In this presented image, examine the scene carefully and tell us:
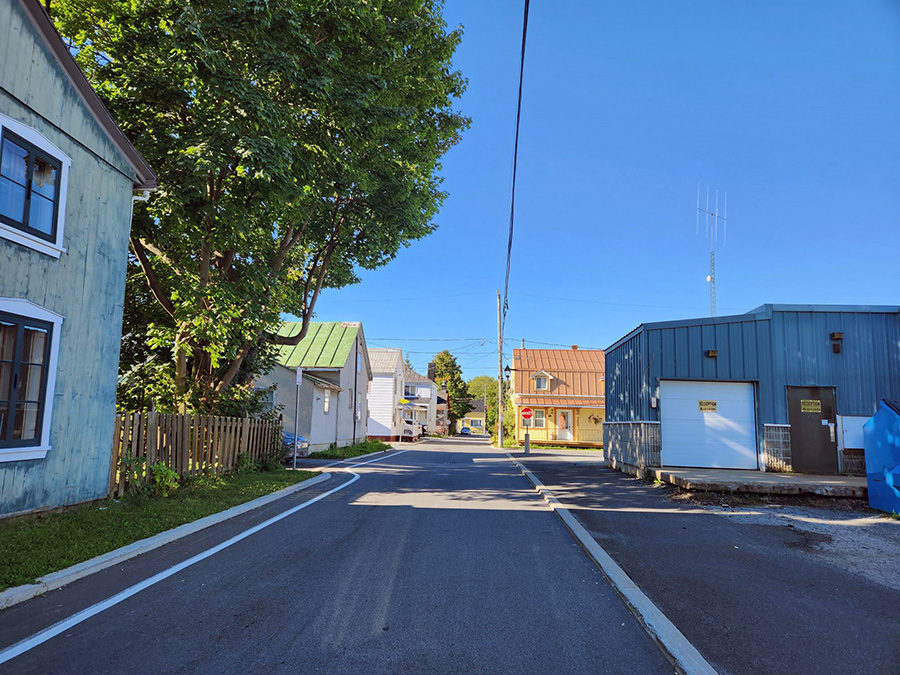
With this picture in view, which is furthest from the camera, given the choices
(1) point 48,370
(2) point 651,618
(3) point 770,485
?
(3) point 770,485

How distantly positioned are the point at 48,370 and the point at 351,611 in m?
5.85

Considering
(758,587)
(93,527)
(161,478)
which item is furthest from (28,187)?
(758,587)

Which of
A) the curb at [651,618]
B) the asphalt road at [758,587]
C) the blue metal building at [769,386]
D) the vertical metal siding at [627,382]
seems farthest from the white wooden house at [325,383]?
the curb at [651,618]

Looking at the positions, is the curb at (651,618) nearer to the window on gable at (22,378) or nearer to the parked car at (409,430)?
the window on gable at (22,378)

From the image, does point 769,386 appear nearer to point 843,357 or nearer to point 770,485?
point 843,357

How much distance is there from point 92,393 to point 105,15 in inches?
288

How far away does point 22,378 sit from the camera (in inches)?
291

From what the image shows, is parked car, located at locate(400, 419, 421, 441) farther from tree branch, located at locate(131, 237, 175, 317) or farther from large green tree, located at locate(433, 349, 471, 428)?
tree branch, located at locate(131, 237, 175, 317)

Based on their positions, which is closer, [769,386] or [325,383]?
[769,386]

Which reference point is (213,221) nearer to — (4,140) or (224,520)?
(4,140)

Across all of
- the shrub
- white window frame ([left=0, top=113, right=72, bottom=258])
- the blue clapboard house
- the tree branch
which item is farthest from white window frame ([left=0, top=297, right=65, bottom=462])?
the tree branch

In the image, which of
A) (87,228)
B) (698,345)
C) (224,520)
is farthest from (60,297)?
(698,345)

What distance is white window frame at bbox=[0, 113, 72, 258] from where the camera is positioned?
7142 millimetres

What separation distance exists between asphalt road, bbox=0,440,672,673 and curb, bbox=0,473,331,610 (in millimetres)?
117
